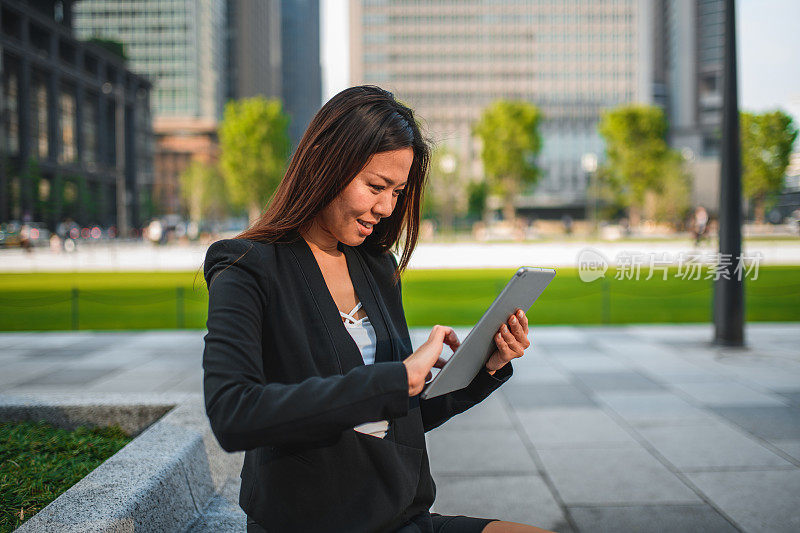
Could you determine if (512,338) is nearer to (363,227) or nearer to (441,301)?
(363,227)

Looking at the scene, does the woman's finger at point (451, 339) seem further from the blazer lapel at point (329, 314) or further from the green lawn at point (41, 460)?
the green lawn at point (41, 460)

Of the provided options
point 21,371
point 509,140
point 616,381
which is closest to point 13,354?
point 21,371

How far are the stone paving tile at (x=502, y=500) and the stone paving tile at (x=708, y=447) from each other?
1.14m

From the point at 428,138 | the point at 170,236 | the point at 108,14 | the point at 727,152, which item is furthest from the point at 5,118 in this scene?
the point at 108,14

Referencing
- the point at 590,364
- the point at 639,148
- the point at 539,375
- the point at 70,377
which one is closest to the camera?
the point at 70,377

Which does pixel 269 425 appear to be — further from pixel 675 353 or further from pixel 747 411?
pixel 675 353

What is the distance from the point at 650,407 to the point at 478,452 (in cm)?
208

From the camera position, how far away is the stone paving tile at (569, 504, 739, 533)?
3.43m

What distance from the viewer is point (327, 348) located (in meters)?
1.65

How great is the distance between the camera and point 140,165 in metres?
82.5

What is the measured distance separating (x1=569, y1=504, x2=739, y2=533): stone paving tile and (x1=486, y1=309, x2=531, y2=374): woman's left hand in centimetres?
213

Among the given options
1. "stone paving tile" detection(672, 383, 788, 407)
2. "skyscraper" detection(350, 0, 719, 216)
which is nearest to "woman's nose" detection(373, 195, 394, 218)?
"stone paving tile" detection(672, 383, 788, 407)

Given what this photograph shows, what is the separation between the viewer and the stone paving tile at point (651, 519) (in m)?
3.43

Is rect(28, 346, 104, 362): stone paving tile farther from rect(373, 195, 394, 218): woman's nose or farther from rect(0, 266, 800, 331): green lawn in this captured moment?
rect(373, 195, 394, 218): woman's nose
